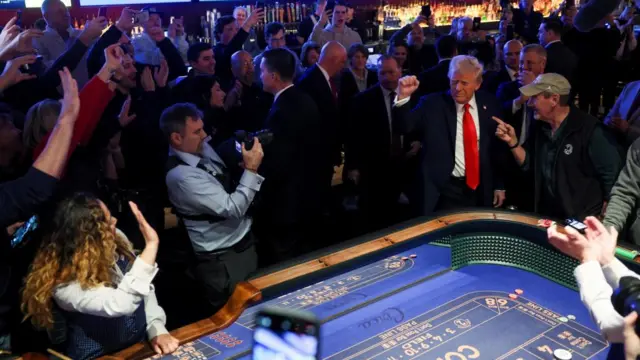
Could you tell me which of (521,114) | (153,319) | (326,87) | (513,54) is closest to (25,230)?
(153,319)

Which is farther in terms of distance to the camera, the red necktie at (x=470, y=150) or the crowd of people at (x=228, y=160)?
the red necktie at (x=470, y=150)

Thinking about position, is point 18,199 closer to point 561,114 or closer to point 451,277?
point 451,277

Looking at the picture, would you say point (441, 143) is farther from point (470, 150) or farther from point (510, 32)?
point (510, 32)

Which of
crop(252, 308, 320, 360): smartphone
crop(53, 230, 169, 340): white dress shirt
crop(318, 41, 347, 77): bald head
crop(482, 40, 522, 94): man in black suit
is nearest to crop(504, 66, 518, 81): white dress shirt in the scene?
crop(482, 40, 522, 94): man in black suit

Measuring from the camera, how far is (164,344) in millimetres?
2098

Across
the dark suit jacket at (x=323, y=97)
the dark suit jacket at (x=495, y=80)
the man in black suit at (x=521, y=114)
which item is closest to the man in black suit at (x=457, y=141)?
the man in black suit at (x=521, y=114)

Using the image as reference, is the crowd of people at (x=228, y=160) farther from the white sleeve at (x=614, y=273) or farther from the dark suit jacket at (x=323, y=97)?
the white sleeve at (x=614, y=273)

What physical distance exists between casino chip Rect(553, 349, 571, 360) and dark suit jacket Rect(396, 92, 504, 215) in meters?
1.69

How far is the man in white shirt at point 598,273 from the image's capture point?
171 centimetres

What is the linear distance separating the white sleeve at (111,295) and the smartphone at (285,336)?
701 millimetres

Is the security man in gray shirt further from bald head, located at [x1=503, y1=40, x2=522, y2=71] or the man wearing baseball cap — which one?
bald head, located at [x1=503, y1=40, x2=522, y2=71]

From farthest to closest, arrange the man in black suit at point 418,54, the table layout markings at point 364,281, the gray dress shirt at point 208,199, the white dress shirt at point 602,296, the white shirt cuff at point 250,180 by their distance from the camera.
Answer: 1. the man in black suit at point 418,54
2. the white shirt cuff at point 250,180
3. the gray dress shirt at point 208,199
4. the table layout markings at point 364,281
5. the white dress shirt at point 602,296

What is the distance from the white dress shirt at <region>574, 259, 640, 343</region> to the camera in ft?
5.56

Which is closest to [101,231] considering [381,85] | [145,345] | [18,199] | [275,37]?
[18,199]
